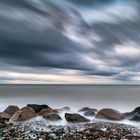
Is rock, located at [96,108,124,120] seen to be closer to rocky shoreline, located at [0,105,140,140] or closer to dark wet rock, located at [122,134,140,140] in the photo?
rocky shoreline, located at [0,105,140,140]

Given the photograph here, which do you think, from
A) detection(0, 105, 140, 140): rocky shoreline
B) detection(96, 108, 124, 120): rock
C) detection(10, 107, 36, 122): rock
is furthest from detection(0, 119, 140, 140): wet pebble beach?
detection(96, 108, 124, 120): rock

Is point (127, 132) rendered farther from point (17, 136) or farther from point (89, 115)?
point (89, 115)

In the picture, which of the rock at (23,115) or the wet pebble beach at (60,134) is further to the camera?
the rock at (23,115)

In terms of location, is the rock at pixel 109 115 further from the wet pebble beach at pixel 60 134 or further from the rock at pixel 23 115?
the rock at pixel 23 115

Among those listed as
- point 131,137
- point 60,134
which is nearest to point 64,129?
point 60,134

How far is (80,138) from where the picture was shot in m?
16.5

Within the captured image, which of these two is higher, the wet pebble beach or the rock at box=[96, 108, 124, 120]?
the rock at box=[96, 108, 124, 120]

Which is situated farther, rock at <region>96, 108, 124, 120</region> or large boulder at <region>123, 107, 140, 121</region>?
rock at <region>96, 108, 124, 120</region>

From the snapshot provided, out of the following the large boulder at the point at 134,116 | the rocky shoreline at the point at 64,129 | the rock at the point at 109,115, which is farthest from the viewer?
the rock at the point at 109,115

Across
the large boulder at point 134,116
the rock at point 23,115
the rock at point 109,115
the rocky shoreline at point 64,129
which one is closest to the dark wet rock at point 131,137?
the rocky shoreline at point 64,129

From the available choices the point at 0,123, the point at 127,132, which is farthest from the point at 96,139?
the point at 0,123

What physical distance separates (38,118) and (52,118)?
5.36ft

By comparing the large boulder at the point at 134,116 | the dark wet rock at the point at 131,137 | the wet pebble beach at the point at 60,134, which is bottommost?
the dark wet rock at the point at 131,137

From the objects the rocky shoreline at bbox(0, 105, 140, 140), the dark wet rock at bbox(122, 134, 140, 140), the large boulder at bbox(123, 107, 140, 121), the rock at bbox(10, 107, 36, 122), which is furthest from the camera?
the large boulder at bbox(123, 107, 140, 121)
